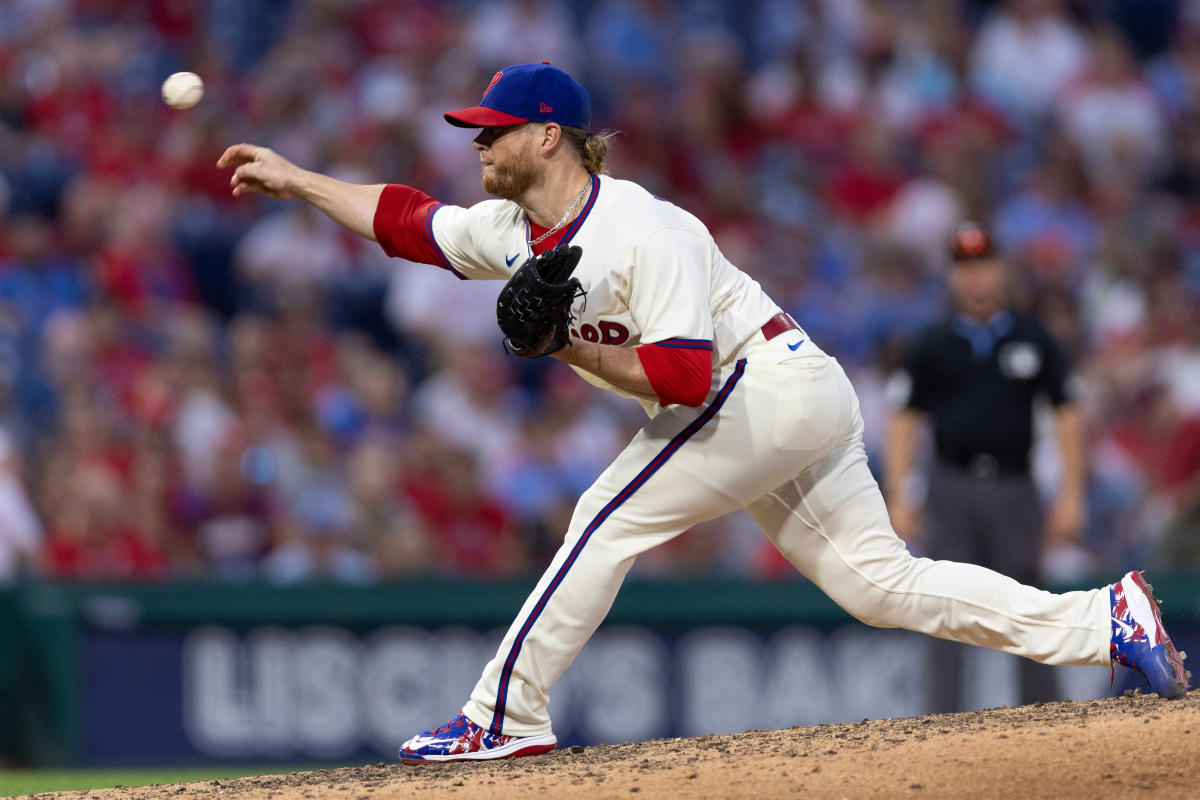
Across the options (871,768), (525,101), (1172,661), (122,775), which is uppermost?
(525,101)

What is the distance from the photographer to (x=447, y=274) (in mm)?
9781

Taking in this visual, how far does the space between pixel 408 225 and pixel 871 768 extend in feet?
6.66

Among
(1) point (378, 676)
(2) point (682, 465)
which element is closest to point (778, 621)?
(1) point (378, 676)

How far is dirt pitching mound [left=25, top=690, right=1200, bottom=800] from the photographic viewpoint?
4.14 metres

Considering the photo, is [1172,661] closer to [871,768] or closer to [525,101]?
[871,768]

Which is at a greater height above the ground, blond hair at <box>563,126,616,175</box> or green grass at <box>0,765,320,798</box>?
blond hair at <box>563,126,616,175</box>

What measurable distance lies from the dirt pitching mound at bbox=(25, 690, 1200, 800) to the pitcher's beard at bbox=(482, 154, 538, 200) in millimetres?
1594

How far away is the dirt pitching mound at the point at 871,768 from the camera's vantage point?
13.6 ft

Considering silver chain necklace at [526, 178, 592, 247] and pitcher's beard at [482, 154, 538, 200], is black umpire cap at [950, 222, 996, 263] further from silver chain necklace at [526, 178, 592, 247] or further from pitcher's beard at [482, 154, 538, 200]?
pitcher's beard at [482, 154, 538, 200]

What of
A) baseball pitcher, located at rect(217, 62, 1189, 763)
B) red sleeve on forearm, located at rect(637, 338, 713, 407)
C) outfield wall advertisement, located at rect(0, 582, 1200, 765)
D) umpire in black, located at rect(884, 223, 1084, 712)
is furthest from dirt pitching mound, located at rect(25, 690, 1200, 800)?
outfield wall advertisement, located at rect(0, 582, 1200, 765)

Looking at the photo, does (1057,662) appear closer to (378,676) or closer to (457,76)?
(378,676)

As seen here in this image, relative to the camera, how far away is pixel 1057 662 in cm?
458

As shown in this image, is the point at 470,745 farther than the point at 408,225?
No

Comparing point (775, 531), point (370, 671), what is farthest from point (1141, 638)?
point (370, 671)
